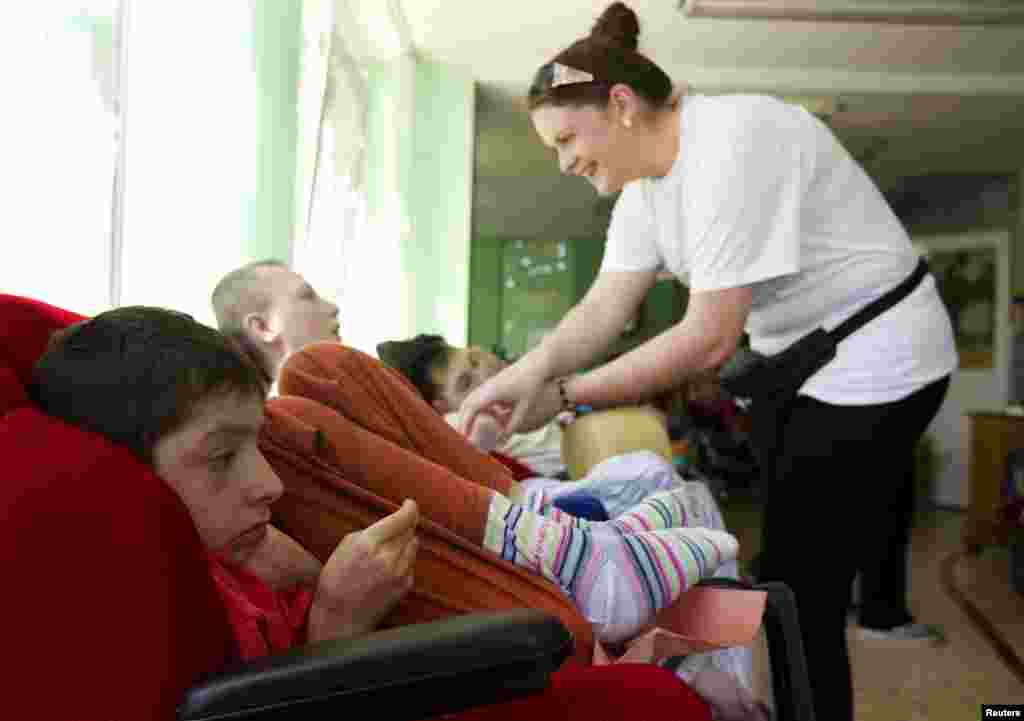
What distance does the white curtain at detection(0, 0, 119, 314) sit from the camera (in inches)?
52.7

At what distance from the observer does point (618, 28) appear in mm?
1396

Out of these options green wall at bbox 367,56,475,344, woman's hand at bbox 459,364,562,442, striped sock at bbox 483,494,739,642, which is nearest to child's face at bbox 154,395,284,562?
striped sock at bbox 483,494,739,642

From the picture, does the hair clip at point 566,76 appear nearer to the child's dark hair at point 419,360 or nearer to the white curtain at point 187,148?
the white curtain at point 187,148

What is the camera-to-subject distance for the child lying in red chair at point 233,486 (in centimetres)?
61

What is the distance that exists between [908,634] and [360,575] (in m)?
2.75

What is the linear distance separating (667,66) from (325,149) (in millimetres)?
2442

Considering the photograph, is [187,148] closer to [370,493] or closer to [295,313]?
[295,313]

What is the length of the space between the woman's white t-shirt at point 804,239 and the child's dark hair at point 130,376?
0.82 m

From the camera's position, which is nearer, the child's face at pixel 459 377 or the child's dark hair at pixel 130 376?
the child's dark hair at pixel 130 376

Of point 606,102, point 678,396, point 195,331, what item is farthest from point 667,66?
point 195,331

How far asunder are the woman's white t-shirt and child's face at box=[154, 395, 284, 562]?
0.79 m

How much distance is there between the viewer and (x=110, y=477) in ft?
1.65

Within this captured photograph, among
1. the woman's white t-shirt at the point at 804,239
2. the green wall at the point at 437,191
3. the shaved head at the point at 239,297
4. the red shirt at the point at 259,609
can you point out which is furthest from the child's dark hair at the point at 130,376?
the green wall at the point at 437,191

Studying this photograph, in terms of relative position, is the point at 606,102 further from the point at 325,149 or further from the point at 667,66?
the point at 667,66
